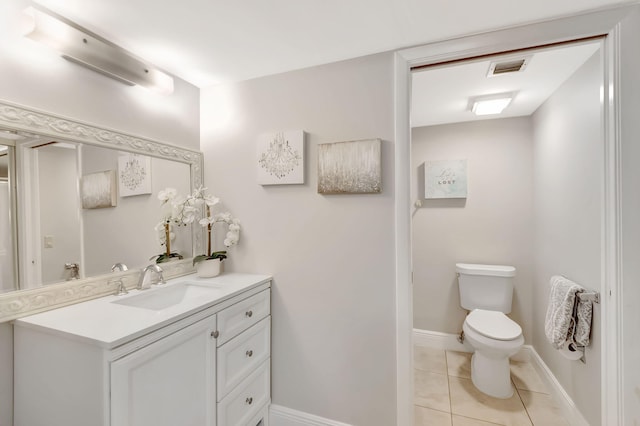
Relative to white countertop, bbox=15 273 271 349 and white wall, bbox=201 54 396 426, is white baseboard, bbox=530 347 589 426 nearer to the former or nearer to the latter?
white wall, bbox=201 54 396 426

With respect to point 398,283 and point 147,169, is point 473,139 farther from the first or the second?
point 147,169

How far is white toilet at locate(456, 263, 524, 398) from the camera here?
6.30 ft

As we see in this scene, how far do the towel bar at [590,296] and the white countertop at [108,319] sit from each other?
72.5 inches

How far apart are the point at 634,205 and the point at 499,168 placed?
4.59 feet

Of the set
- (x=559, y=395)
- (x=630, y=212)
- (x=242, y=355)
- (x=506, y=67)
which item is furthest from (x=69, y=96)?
(x=559, y=395)

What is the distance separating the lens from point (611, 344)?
3.98 ft

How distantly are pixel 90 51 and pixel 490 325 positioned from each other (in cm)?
292

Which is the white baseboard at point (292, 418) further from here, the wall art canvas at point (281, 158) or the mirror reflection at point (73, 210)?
the wall art canvas at point (281, 158)

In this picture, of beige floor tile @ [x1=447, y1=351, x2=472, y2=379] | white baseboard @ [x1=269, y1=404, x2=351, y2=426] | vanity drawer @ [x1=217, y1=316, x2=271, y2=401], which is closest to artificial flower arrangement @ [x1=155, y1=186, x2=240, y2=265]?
vanity drawer @ [x1=217, y1=316, x2=271, y2=401]

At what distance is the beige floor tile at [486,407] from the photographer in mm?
1759

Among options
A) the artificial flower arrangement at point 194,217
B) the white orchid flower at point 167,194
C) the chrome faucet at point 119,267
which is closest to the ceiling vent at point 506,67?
the artificial flower arrangement at point 194,217

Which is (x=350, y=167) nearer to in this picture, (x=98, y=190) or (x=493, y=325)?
(x=98, y=190)

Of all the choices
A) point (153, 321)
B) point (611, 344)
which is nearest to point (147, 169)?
point (153, 321)

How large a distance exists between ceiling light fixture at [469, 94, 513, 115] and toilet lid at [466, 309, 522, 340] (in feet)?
5.35
